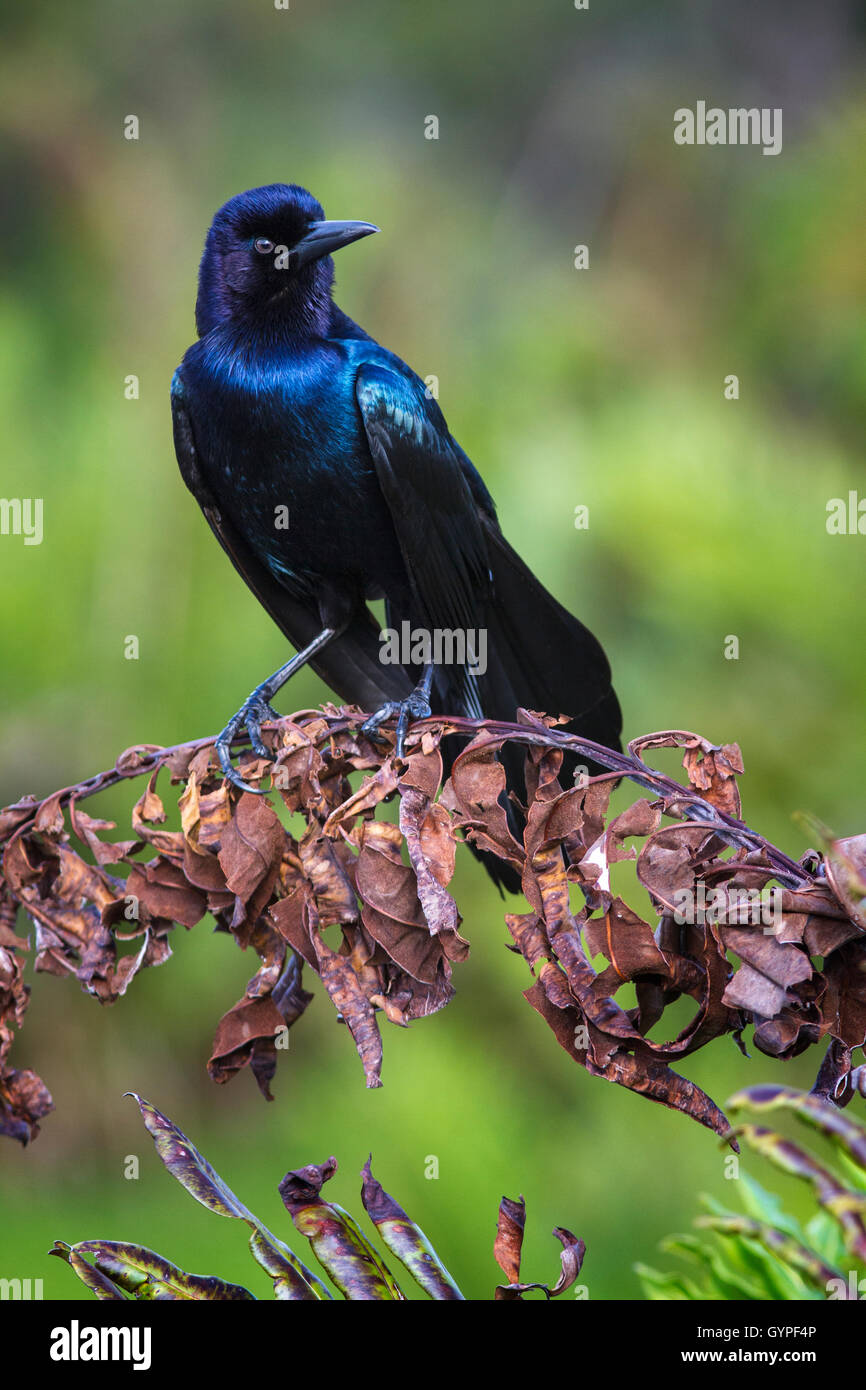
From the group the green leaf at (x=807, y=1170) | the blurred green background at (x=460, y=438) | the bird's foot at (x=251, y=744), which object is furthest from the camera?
the blurred green background at (x=460, y=438)

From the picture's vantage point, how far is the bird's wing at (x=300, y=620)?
7.43 ft

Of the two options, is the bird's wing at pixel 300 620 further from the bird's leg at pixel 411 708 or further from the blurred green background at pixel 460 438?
the blurred green background at pixel 460 438

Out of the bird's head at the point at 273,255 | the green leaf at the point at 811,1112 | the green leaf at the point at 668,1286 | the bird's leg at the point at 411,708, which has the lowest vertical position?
the green leaf at the point at 668,1286

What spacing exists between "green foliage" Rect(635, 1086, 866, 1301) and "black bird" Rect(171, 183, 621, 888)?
2.89 ft

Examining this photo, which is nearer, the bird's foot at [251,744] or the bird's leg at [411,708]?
the bird's foot at [251,744]

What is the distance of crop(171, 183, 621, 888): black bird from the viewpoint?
205 centimetres

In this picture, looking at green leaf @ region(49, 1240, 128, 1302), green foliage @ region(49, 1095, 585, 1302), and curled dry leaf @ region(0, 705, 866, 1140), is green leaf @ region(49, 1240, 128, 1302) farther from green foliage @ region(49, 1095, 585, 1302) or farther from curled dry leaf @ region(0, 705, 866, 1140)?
curled dry leaf @ region(0, 705, 866, 1140)

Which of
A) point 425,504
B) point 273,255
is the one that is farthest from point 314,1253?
point 273,255

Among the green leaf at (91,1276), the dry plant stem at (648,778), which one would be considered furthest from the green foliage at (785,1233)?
the green leaf at (91,1276)

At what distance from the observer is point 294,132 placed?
4.02 metres

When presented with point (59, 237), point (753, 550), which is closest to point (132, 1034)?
point (753, 550)

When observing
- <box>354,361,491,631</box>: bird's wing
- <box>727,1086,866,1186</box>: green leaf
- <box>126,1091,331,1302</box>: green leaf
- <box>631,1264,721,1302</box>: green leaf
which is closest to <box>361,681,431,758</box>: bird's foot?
<box>354,361,491,631</box>: bird's wing

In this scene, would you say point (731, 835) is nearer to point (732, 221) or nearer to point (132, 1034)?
point (132, 1034)

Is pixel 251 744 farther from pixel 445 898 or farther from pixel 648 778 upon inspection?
pixel 648 778
